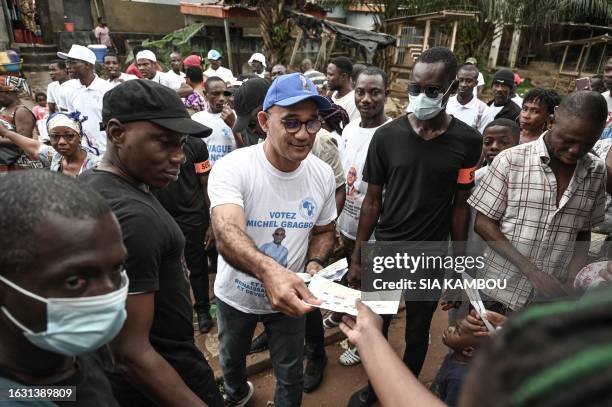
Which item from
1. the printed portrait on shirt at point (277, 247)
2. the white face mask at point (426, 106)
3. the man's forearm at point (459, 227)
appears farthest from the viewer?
the man's forearm at point (459, 227)

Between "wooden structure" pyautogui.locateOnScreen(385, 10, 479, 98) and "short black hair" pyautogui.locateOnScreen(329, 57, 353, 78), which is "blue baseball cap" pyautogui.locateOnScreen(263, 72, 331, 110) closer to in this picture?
"short black hair" pyautogui.locateOnScreen(329, 57, 353, 78)

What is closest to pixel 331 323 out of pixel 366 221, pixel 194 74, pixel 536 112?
pixel 366 221

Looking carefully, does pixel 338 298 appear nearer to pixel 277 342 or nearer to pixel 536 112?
pixel 277 342

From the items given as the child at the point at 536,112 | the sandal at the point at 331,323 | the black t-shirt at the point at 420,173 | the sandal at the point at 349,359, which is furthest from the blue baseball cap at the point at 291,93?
the child at the point at 536,112

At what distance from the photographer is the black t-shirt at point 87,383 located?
1152 millimetres

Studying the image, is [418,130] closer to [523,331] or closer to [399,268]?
[399,268]

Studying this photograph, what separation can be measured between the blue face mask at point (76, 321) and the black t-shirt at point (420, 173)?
6.60ft

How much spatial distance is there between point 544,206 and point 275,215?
164cm

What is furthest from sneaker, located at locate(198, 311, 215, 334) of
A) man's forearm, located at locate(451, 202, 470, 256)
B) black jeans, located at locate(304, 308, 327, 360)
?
man's forearm, located at locate(451, 202, 470, 256)

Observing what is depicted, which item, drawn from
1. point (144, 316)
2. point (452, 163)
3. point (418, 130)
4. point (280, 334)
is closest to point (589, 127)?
point (452, 163)

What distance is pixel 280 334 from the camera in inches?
97.0

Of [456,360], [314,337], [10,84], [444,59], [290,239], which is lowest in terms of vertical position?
[314,337]

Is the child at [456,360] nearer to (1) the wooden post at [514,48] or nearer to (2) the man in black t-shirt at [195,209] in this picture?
(2) the man in black t-shirt at [195,209]

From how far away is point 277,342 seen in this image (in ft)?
8.14
